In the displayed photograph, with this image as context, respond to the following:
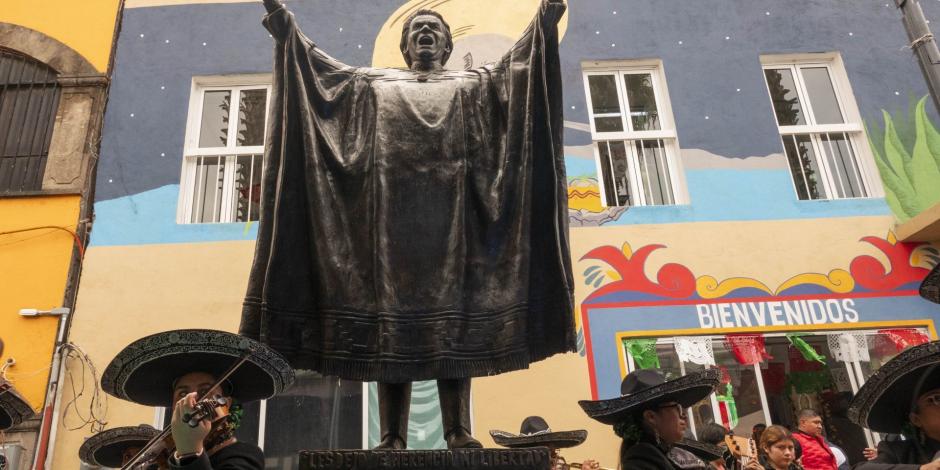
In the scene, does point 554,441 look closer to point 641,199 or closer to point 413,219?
point 413,219

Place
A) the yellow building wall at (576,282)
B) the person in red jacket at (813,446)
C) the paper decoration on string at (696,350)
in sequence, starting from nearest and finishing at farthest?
the person in red jacket at (813,446) → the yellow building wall at (576,282) → the paper decoration on string at (696,350)

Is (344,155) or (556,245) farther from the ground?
(344,155)

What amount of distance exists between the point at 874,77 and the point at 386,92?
310 inches

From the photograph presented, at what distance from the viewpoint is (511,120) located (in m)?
3.04

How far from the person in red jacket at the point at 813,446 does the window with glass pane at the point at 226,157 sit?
18.4ft

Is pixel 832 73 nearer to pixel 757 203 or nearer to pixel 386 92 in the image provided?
pixel 757 203

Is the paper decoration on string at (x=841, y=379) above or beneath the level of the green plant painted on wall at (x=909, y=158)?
beneath

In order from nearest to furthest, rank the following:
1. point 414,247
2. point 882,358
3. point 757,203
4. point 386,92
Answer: point 414,247
point 386,92
point 882,358
point 757,203

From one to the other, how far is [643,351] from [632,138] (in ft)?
8.29

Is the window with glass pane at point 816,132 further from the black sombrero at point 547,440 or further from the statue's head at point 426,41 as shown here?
the statue's head at point 426,41

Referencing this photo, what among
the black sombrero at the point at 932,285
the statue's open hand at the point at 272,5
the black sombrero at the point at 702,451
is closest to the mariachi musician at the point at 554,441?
the black sombrero at the point at 702,451

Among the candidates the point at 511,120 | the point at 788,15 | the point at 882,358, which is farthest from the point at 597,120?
the point at 511,120

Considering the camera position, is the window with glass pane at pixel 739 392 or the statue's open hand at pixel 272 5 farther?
the window with glass pane at pixel 739 392

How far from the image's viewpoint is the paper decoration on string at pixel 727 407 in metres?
7.18
